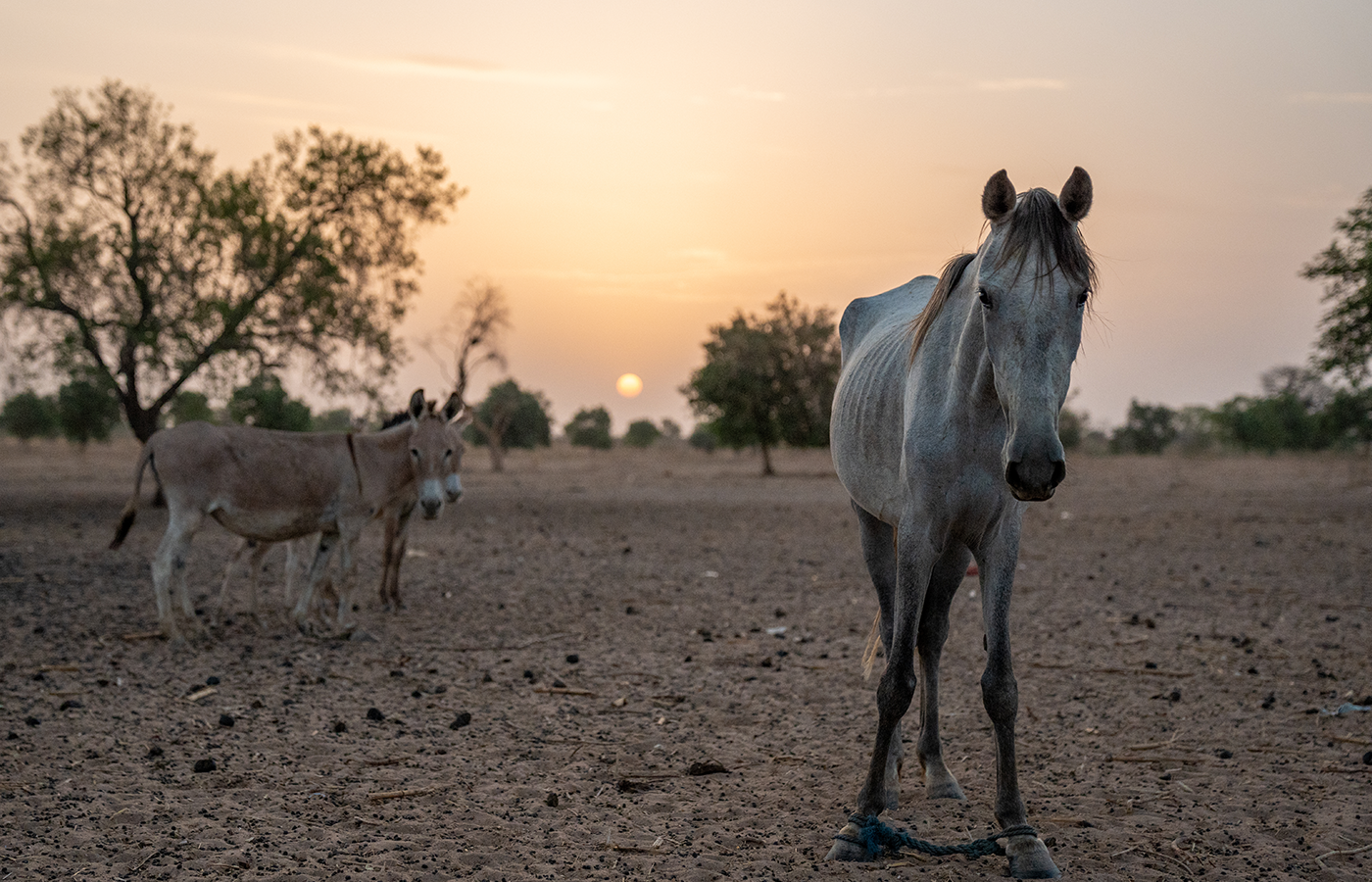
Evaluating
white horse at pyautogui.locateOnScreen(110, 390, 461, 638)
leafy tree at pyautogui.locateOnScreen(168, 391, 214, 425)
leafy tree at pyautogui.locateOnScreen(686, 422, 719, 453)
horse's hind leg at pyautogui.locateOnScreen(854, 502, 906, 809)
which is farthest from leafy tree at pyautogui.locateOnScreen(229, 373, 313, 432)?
leafy tree at pyautogui.locateOnScreen(686, 422, 719, 453)

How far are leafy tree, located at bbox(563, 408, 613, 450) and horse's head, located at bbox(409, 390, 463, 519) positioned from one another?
244ft

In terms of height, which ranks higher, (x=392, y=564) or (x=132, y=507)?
(x=132, y=507)

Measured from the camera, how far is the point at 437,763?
529cm

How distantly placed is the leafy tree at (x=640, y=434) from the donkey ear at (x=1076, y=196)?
9997cm

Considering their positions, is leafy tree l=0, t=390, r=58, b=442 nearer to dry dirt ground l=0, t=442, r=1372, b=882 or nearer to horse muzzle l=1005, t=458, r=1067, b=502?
dry dirt ground l=0, t=442, r=1372, b=882

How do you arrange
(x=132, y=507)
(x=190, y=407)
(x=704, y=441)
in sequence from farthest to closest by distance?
(x=704, y=441), (x=190, y=407), (x=132, y=507)

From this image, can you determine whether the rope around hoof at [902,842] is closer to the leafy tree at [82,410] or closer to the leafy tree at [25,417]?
the leafy tree at [82,410]

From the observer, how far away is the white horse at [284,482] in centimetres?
868

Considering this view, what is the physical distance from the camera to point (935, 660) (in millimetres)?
4988

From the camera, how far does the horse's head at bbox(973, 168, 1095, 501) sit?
125 inches

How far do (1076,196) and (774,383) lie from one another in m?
39.4

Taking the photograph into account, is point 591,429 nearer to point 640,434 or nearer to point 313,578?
point 640,434

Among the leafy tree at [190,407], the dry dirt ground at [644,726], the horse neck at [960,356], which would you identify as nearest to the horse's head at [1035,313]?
the horse neck at [960,356]

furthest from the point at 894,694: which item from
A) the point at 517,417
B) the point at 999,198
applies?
the point at 517,417
